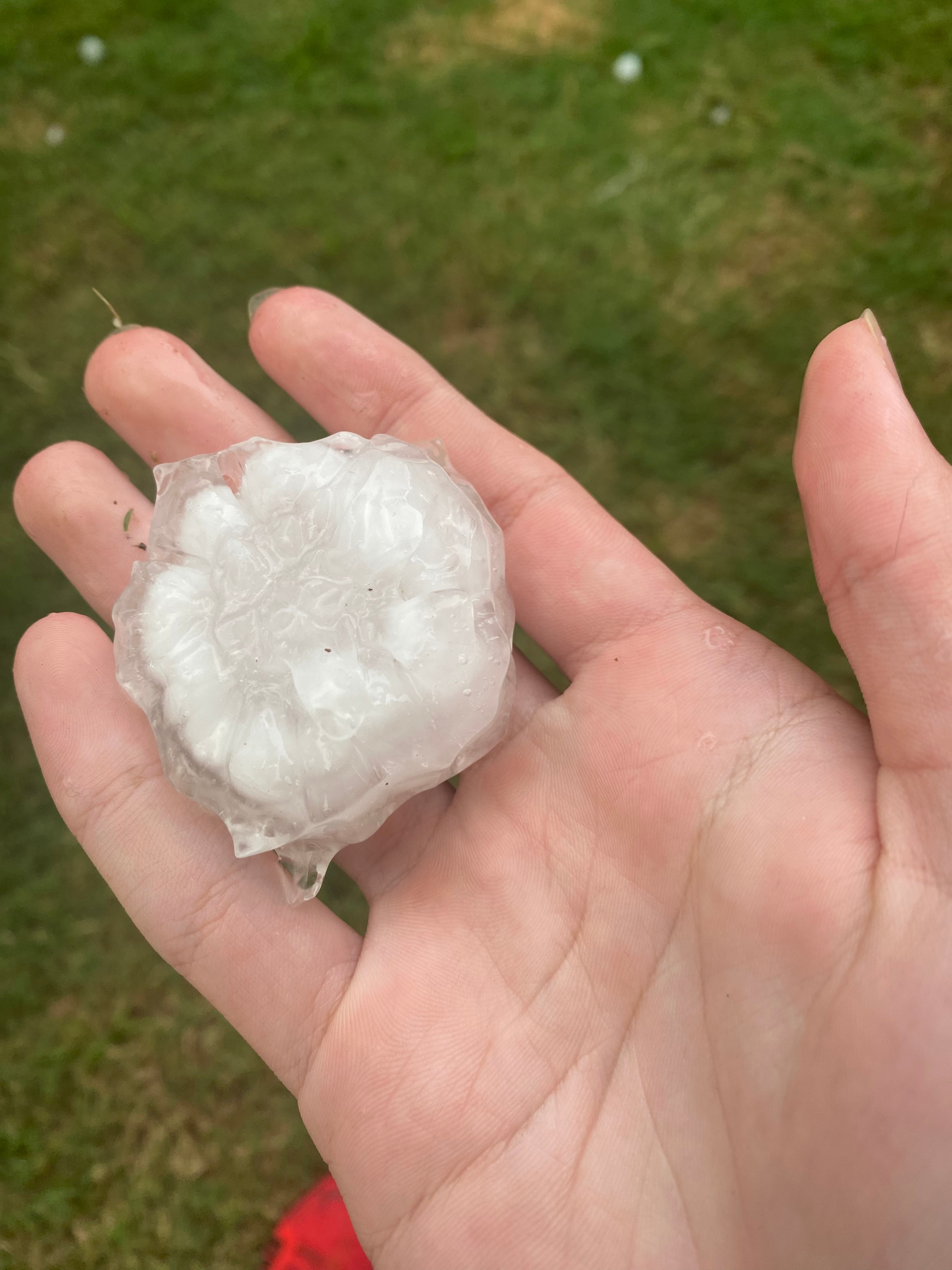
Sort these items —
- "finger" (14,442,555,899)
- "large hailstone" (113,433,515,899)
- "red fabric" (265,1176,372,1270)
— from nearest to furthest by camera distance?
"large hailstone" (113,433,515,899) < "finger" (14,442,555,899) < "red fabric" (265,1176,372,1270)

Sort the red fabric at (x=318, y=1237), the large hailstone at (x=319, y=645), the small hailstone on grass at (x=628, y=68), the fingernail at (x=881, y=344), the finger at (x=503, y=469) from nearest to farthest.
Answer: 1. the fingernail at (x=881, y=344)
2. the large hailstone at (x=319, y=645)
3. the finger at (x=503, y=469)
4. the red fabric at (x=318, y=1237)
5. the small hailstone on grass at (x=628, y=68)

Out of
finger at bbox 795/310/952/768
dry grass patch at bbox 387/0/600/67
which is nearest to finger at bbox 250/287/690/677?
finger at bbox 795/310/952/768

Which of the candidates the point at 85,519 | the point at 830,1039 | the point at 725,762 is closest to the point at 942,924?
the point at 830,1039

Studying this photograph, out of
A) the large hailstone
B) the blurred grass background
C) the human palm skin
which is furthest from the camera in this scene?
the blurred grass background

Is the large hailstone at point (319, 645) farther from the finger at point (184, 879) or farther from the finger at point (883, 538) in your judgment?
the finger at point (883, 538)

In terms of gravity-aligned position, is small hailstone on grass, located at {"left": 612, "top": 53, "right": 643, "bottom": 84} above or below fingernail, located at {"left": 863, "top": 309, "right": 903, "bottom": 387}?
above

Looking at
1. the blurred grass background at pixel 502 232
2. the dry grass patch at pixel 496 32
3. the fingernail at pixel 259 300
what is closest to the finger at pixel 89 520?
the fingernail at pixel 259 300

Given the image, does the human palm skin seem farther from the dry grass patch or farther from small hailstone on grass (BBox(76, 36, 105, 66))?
small hailstone on grass (BBox(76, 36, 105, 66))

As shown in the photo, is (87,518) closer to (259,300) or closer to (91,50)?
(259,300)
